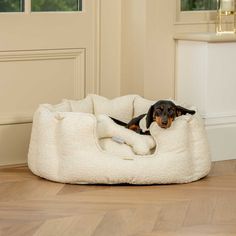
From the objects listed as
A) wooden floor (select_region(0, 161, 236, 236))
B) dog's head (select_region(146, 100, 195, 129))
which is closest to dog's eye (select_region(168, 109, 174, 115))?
dog's head (select_region(146, 100, 195, 129))

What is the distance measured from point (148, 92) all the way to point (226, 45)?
480mm

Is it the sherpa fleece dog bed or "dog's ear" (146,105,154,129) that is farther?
"dog's ear" (146,105,154,129)

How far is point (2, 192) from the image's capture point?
3461mm

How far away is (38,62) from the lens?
13.4ft

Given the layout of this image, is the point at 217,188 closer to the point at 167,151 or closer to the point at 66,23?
the point at 167,151

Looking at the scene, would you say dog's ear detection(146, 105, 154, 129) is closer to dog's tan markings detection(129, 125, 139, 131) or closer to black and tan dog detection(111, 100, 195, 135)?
black and tan dog detection(111, 100, 195, 135)

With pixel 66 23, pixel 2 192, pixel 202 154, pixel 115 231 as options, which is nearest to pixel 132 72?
pixel 66 23

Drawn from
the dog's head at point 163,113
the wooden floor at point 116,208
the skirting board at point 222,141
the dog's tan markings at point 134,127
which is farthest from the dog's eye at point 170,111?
the skirting board at point 222,141

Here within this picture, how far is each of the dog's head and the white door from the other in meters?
0.67

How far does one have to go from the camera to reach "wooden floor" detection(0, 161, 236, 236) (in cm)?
293

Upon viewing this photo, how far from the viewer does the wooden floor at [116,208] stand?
9.62 ft

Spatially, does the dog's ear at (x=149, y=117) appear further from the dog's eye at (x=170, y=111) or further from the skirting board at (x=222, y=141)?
the skirting board at (x=222, y=141)

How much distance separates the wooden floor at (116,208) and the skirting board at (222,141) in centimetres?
36

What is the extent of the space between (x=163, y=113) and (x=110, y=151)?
302 millimetres
